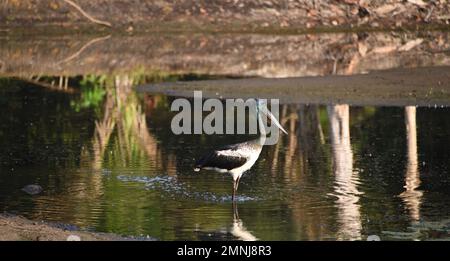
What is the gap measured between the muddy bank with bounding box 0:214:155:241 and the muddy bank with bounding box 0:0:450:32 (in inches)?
936

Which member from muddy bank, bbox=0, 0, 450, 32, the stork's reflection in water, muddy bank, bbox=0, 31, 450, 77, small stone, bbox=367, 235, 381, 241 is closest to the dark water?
the stork's reflection in water

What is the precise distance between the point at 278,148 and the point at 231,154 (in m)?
4.21

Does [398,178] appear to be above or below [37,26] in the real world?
below

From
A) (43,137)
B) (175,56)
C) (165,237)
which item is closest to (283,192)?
(165,237)

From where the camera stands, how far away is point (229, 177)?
14758mm

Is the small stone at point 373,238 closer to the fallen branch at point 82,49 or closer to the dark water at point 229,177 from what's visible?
the dark water at point 229,177

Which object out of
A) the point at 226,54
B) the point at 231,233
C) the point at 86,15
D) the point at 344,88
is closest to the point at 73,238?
the point at 231,233

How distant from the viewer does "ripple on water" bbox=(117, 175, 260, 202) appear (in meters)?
13.2

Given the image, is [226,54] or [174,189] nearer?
[174,189]

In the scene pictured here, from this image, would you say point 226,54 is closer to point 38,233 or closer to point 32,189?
point 32,189

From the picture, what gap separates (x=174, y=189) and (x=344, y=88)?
8.97 metres
